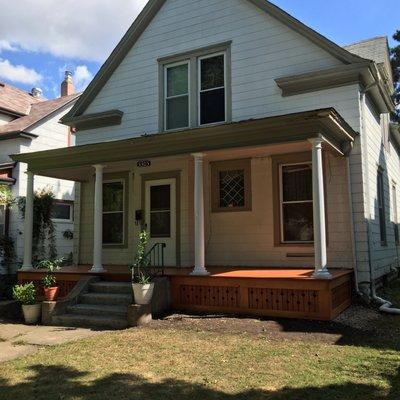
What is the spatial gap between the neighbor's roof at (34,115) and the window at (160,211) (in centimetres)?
598

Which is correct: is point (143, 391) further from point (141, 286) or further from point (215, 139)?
point (215, 139)

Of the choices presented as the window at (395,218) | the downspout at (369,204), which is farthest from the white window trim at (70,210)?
the window at (395,218)

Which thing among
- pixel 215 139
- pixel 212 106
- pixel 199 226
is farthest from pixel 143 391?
pixel 212 106

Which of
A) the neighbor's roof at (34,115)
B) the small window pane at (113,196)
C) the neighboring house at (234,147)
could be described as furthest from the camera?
the neighbor's roof at (34,115)

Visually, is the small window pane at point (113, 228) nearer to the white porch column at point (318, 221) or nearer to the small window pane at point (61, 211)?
the small window pane at point (61, 211)

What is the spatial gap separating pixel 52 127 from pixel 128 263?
23.5ft

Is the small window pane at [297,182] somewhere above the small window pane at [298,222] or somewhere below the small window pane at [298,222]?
above

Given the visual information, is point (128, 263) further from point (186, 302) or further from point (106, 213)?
point (186, 302)

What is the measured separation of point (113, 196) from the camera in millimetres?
13203

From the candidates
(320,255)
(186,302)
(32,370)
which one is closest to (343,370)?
(320,255)

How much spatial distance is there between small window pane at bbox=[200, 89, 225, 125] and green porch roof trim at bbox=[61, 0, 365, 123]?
220 centimetres

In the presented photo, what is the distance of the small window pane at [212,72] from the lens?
11797 mm

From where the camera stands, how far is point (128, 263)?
12656mm

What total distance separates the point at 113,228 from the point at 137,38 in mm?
5278
